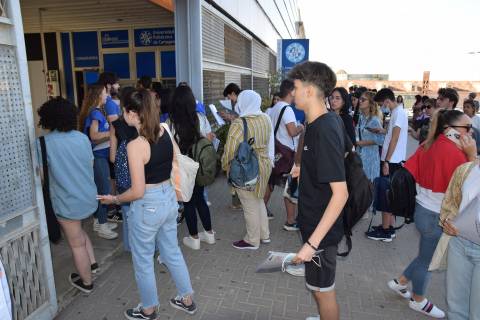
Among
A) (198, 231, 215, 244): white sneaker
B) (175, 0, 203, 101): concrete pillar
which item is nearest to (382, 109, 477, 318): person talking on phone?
(198, 231, 215, 244): white sneaker

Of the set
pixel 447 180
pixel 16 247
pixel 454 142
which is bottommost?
pixel 16 247

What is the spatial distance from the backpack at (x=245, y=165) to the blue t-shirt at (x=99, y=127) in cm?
165

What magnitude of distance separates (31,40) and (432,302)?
13110mm

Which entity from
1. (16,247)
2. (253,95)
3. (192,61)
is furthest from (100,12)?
(16,247)

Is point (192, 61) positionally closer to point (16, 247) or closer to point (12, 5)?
point (12, 5)

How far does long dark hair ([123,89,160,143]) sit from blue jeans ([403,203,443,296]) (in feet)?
7.30

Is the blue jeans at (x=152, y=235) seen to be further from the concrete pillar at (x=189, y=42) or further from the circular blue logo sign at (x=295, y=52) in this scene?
the circular blue logo sign at (x=295, y=52)

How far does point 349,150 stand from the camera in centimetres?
227

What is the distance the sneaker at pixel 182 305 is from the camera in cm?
317

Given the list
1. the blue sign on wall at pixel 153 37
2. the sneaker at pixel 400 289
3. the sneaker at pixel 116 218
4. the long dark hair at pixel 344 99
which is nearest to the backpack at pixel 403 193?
the sneaker at pixel 400 289

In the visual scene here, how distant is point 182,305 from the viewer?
320cm

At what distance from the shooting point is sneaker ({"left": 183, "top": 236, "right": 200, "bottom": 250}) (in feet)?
14.5

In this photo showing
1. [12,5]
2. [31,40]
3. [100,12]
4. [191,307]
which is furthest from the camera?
[31,40]

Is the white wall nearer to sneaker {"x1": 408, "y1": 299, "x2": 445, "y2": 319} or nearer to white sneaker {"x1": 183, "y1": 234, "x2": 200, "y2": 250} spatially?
white sneaker {"x1": 183, "y1": 234, "x2": 200, "y2": 250}
